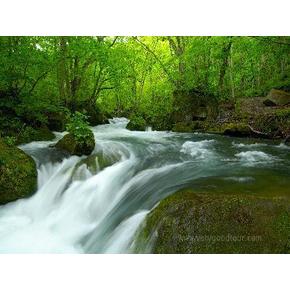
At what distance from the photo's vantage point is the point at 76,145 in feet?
17.4

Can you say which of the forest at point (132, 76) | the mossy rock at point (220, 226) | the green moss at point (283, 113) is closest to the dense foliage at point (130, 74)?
the forest at point (132, 76)

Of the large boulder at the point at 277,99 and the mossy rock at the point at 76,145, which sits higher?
the large boulder at the point at 277,99

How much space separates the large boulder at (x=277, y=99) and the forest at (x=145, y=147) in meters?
0.03

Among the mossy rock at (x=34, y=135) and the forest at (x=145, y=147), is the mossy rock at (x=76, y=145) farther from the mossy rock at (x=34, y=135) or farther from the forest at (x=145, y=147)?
the mossy rock at (x=34, y=135)

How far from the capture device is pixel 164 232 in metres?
3.07

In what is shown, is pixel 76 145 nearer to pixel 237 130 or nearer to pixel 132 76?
pixel 237 130

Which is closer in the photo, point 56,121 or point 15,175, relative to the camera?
point 15,175

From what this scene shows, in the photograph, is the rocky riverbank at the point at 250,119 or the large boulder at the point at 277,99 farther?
the large boulder at the point at 277,99

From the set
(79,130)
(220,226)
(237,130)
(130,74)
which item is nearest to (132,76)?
(130,74)

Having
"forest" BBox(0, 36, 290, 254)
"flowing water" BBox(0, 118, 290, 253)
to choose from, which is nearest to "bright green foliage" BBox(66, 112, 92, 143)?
"forest" BBox(0, 36, 290, 254)

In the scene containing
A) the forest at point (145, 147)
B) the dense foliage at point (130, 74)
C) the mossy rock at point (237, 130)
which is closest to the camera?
the forest at point (145, 147)

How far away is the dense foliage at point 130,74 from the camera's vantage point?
564cm

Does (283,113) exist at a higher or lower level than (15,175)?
higher

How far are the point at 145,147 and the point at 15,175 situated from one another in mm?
2220
